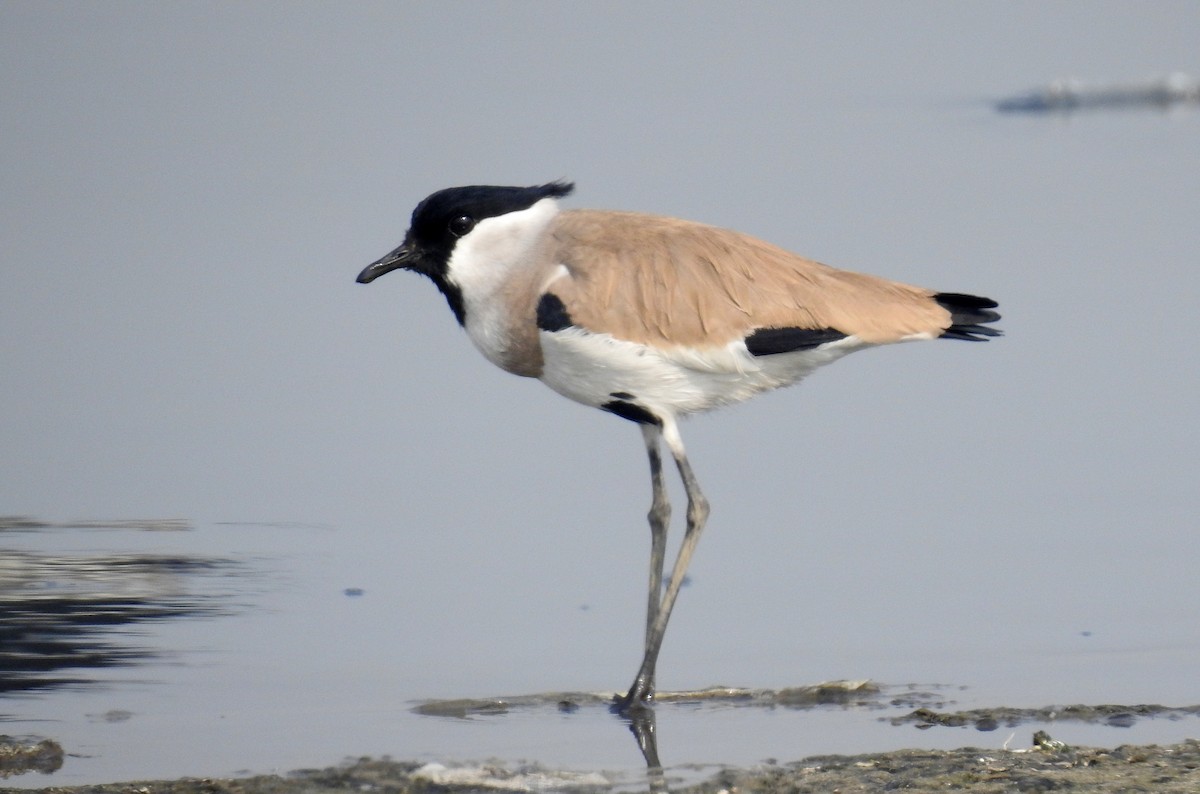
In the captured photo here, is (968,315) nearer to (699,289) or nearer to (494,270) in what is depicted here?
(699,289)

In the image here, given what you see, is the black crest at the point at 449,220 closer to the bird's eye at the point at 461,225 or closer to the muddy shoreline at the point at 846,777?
the bird's eye at the point at 461,225

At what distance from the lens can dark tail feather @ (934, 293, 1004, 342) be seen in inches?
242

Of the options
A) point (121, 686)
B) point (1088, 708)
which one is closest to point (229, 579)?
point (121, 686)

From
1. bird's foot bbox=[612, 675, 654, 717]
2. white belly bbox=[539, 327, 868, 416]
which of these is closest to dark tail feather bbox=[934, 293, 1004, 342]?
white belly bbox=[539, 327, 868, 416]

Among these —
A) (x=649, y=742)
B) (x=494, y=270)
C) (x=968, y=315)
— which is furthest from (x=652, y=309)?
(x=649, y=742)

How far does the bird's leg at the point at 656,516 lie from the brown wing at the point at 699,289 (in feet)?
1.38

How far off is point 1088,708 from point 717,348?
1620mm

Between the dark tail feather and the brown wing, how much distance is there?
46 millimetres

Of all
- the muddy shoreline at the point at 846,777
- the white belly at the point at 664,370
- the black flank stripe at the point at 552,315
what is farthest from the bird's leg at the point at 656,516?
the muddy shoreline at the point at 846,777

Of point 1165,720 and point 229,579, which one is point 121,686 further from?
point 1165,720

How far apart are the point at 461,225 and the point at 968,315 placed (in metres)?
1.77

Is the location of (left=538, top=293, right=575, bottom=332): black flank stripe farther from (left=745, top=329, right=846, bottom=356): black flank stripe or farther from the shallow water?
the shallow water

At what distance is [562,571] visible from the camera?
22.4 ft

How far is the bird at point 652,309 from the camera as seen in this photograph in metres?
5.78
